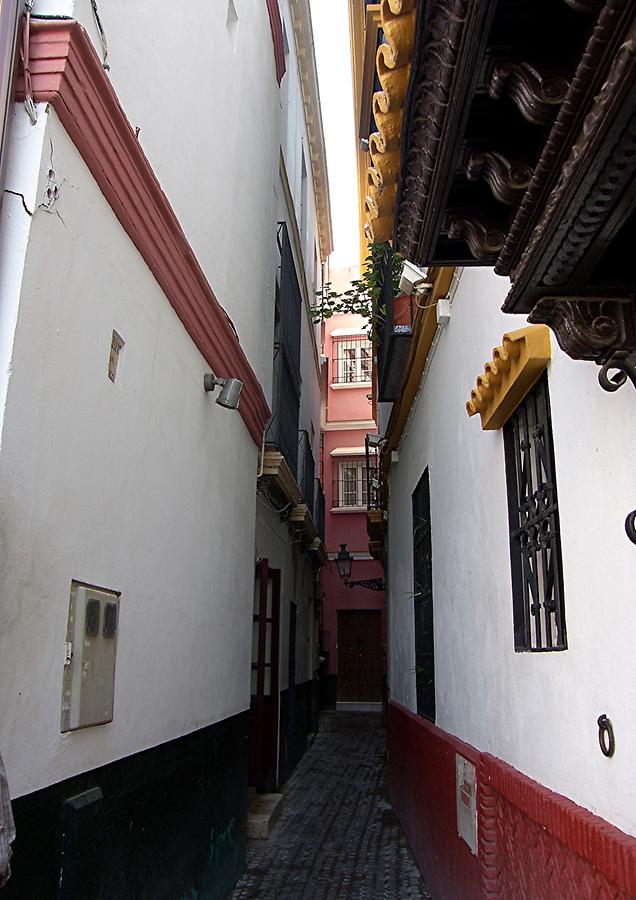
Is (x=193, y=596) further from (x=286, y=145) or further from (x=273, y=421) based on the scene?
(x=286, y=145)

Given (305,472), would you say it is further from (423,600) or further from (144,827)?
(144,827)

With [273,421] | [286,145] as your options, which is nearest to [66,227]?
[273,421]

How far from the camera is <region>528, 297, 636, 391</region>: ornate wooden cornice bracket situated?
7.18ft

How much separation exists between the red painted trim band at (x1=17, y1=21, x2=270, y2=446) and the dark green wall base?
2.30m

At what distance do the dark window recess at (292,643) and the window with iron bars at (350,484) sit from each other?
9.32 m

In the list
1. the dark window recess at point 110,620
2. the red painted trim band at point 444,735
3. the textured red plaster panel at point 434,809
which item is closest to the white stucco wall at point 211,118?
the dark window recess at point 110,620

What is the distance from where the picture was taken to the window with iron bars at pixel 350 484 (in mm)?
21172

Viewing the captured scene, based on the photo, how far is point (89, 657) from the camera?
3.05m

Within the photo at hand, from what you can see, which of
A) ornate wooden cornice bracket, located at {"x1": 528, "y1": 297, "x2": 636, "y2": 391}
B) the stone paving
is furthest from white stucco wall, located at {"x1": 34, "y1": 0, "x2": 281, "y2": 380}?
the stone paving

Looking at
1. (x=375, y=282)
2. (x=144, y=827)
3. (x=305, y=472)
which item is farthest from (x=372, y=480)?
(x=144, y=827)

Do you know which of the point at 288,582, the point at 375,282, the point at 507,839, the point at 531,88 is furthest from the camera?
the point at 288,582

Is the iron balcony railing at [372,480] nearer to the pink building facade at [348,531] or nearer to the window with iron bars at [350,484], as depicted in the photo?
the window with iron bars at [350,484]

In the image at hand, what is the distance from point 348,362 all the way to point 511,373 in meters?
19.0

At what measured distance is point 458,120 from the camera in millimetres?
2133
